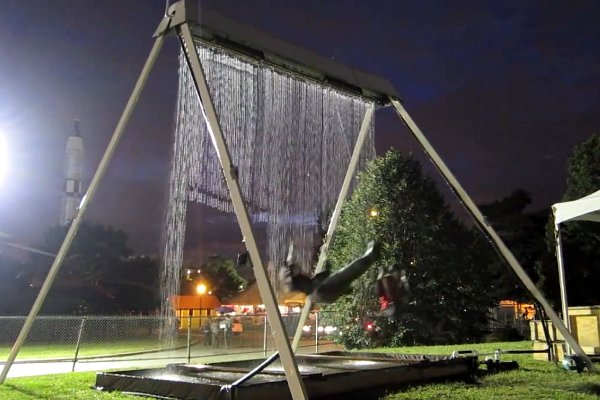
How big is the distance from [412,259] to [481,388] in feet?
35.7

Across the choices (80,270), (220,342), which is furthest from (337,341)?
(80,270)

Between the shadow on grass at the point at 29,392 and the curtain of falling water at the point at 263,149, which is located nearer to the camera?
the shadow on grass at the point at 29,392

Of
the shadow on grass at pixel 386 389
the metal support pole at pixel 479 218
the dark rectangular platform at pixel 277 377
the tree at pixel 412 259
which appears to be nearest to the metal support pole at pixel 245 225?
the dark rectangular platform at pixel 277 377

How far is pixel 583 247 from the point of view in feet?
81.6

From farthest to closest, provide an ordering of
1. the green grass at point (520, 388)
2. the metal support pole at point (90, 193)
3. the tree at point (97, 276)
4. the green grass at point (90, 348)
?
the tree at point (97, 276), the green grass at point (90, 348), the metal support pole at point (90, 193), the green grass at point (520, 388)

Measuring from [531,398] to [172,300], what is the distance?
18.1ft

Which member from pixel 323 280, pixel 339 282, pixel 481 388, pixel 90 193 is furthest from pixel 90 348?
pixel 481 388

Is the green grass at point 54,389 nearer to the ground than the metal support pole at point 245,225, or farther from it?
nearer to the ground

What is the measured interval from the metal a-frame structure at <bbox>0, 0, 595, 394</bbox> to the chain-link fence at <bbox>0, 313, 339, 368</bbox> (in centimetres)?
724

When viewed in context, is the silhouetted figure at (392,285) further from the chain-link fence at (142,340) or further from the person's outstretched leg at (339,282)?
the chain-link fence at (142,340)

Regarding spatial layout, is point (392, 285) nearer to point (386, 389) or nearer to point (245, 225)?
point (386, 389)

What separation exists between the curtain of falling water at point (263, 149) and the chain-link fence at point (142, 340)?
23.5 ft

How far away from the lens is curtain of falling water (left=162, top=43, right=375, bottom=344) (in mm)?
8484

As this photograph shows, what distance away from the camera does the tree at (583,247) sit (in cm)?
2472
